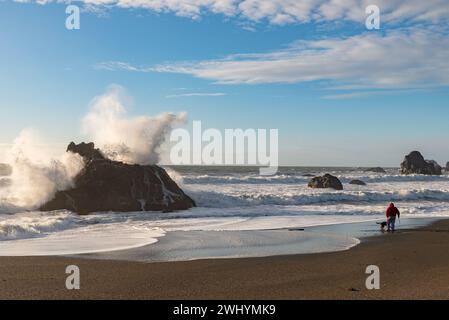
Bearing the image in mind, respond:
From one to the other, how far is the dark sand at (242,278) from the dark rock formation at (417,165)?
76.4 metres

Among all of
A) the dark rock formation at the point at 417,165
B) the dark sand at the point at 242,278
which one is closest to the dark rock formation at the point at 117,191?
the dark sand at the point at 242,278

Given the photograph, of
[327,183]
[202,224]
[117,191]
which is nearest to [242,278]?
[202,224]

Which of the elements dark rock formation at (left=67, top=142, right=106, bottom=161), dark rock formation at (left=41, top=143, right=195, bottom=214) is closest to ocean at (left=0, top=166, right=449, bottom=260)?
dark rock formation at (left=41, top=143, right=195, bottom=214)

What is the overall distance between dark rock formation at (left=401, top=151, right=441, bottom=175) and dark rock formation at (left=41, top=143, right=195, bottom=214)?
67.5 metres

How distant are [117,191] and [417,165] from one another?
236ft

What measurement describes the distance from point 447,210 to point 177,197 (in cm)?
1416

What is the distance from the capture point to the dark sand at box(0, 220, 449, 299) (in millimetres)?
7465

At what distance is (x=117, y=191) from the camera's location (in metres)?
23.3

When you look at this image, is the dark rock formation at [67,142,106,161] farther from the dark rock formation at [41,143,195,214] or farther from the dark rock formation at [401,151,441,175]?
the dark rock formation at [401,151,441,175]

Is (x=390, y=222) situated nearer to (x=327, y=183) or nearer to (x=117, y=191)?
(x=117, y=191)

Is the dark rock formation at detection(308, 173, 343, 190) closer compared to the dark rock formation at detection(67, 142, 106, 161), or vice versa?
the dark rock formation at detection(67, 142, 106, 161)

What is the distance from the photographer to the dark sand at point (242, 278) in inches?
294

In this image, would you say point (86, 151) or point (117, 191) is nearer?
point (117, 191)

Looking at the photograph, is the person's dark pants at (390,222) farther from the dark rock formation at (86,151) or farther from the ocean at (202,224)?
the dark rock formation at (86,151)
